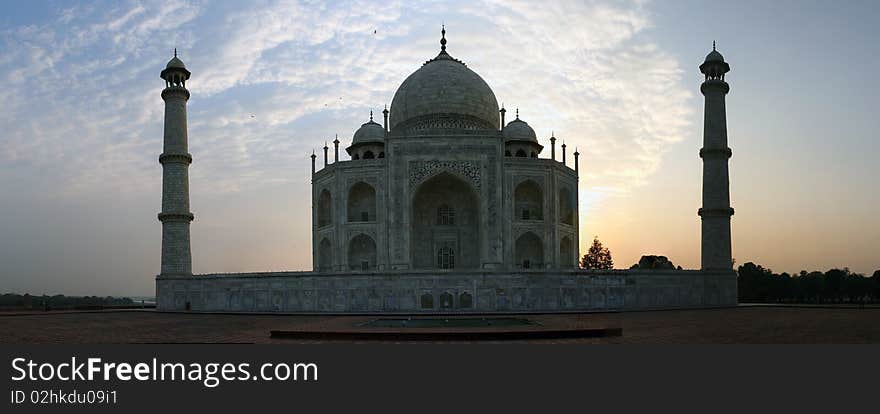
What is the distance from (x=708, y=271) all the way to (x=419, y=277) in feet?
37.8

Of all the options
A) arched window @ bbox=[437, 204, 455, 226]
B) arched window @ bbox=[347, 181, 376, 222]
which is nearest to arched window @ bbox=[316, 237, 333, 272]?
arched window @ bbox=[347, 181, 376, 222]

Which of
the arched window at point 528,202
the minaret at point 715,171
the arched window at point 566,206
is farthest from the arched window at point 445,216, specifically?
the minaret at point 715,171

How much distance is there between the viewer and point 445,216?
32.1m

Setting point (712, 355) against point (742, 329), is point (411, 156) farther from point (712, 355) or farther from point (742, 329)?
point (712, 355)

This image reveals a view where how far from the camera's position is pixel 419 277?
23359 millimetres

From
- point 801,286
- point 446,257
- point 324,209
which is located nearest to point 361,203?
point 324,209

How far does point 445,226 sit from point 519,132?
23.6 ft

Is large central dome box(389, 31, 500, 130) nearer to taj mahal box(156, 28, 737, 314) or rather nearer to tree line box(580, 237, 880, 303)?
taj mahal box(156, 28, 737, 314)

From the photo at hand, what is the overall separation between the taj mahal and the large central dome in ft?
0.22

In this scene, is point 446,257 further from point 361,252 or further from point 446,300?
point 446,300

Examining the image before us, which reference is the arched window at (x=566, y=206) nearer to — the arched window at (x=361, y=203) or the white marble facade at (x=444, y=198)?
the white marble facade at (x=444, y=198)

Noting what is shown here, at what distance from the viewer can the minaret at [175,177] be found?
27.9 m

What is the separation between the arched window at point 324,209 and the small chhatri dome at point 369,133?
13.6 ft

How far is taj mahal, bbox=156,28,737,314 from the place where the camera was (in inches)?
928
